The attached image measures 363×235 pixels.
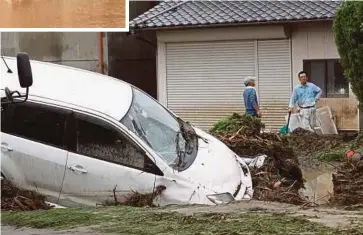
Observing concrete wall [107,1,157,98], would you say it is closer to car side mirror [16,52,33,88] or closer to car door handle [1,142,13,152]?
car door handle [1,142,13,152]

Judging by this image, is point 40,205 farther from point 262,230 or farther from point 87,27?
point 262,230

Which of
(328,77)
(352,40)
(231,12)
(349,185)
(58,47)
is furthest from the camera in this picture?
(58,47)

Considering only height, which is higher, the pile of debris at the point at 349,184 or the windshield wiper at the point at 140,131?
the windshield wiper at the point at 140,131

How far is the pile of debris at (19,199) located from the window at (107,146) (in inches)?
23.9

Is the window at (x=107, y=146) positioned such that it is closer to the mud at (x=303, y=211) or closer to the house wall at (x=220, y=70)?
the mud at (x=303, y=211)

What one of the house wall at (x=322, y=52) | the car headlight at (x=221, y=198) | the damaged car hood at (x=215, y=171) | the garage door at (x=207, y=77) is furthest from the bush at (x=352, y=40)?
the car headlight at (x=221, y=198)

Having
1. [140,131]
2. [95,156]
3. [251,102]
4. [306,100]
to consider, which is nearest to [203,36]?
[251,102]

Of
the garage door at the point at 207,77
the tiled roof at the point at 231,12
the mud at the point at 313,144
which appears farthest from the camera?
the garage door at the point at 207,77

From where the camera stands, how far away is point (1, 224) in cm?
605

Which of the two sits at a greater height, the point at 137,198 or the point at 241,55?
the point at 241,55

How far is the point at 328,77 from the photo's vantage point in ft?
57.4

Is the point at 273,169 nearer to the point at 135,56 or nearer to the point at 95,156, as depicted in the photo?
the point at 95,156

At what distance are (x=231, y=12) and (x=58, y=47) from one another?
5069mm

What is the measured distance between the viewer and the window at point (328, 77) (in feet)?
56.6
